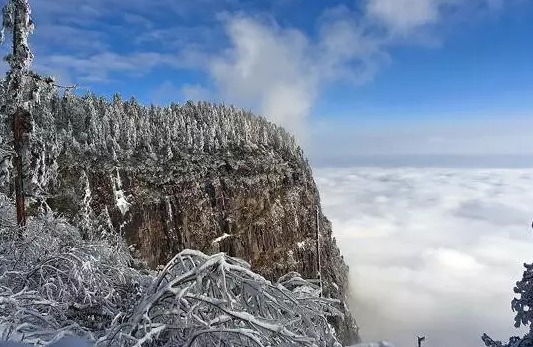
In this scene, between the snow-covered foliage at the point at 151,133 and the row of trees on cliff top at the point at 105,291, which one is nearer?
the row of trees on cliff top at the point at 105,291

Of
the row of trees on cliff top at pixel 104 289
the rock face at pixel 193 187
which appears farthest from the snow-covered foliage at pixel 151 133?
the row of trees on cliff top at pixel 104 289

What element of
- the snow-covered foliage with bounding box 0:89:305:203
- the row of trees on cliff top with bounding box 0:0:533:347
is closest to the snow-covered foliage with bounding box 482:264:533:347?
the row of trees on cliff top with bounding box 0:0:533:347

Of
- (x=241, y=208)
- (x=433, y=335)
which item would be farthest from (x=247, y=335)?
(x=433, y=335)

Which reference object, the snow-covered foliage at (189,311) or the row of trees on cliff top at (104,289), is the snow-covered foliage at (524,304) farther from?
the snow-covered foliage at (189,311)

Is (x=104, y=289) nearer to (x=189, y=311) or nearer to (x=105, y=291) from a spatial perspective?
(x=105, y=291)

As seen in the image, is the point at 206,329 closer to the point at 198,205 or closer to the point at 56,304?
the point at 56,304

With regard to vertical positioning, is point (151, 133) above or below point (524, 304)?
above

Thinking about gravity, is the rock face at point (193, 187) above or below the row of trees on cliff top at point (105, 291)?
above

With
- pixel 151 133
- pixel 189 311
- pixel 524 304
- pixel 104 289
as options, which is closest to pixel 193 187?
pixel 151 133
